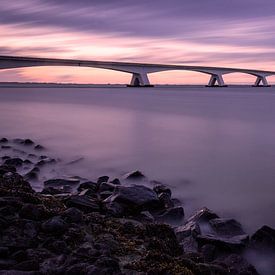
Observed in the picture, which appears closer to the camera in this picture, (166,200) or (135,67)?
(166,200)

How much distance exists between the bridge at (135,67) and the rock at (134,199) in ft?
147

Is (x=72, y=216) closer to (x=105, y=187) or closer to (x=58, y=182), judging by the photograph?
(x=105, y=187)

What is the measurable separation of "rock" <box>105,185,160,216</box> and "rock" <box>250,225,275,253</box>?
1.46 m

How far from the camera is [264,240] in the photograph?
14.3 feet

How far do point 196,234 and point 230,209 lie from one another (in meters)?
1.56

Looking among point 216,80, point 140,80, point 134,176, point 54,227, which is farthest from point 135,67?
point 54,227

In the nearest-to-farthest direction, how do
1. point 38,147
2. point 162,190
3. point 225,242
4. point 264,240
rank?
point 225,242
point 264,240
point 162,190
point 38,147

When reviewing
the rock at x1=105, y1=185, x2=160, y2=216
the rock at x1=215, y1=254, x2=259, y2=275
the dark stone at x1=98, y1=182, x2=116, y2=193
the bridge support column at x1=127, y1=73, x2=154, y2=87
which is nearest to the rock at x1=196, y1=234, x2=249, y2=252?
the rock at x1=215, y1=254, x2=259, y2=275

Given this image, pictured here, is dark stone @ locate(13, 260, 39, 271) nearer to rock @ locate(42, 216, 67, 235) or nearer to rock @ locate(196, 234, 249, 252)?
rock @ locate(42, 216, 67, 235)

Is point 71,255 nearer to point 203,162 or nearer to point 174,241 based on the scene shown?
point 174,241

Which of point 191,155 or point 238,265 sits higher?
point 238,265

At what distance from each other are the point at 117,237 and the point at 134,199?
140 cm

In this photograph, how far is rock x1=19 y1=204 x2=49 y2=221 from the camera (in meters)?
3.92

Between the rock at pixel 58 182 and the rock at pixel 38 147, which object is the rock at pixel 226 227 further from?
the rock at pixel 38 147
